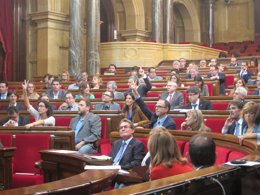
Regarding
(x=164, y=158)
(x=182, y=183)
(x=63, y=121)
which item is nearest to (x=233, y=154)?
(x=164, y=158)

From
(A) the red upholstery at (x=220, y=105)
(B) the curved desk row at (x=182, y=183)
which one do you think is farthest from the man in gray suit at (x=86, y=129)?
(B) the curved desk row at (x=182, y=183)

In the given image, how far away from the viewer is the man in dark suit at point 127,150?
155 inches

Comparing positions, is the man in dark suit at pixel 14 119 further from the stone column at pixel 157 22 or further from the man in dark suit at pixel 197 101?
the stone column at pixel 157 22

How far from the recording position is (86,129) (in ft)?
17.9

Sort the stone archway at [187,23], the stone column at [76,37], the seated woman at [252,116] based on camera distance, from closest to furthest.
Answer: the seated woman at [252,116], the stone column at [76,37], the stone archway at [187,23]

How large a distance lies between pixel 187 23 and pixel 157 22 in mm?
5709

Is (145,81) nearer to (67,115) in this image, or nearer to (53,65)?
(67,115)

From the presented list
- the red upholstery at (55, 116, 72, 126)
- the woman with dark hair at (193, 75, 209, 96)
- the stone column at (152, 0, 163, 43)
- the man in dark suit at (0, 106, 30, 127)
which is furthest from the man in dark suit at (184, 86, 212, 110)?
the stone column at (152, 0, 163, 43)

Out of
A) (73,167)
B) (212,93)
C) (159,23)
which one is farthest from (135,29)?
(73,167)

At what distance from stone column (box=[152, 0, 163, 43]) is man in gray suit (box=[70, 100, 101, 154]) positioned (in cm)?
1053

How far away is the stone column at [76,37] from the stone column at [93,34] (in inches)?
13.8

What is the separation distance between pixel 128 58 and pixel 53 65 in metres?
2.41

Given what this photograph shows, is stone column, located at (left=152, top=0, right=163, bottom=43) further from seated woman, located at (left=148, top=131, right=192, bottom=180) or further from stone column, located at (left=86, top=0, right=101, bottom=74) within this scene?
seated woman, located at (left=148, top=131, right=192, bottom=180)

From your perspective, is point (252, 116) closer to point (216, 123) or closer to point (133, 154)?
point (133, 154)
